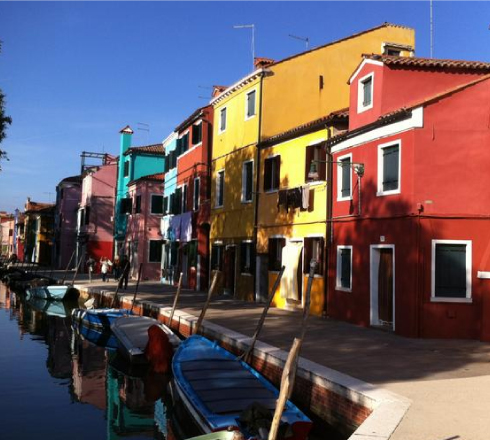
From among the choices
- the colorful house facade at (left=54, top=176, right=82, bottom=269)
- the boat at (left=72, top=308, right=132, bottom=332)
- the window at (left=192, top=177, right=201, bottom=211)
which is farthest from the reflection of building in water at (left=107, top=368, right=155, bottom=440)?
the colorful house facade at (left=54, top=176, right=82, bottom=269)

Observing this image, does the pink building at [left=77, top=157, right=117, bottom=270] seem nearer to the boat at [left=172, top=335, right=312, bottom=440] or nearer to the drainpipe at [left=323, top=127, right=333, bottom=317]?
the drainpipe at [left=323, top=127, right=333, bottom=317]

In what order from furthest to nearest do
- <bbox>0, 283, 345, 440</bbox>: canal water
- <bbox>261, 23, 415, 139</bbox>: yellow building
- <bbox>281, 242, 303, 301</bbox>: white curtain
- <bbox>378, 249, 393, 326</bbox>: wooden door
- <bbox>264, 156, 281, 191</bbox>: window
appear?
<bbox>261, 23, 415, 139</bbox>: yellow building → <bbox>264, 156, 281, 191</bbox>: window → <bbox>281, 242, 303, 301</bbox>: white curtain → <bbox>378, 249, 393, 326</bbox>: wooden door → <bbox>0, 283, 345, 440</bbox>: canal water

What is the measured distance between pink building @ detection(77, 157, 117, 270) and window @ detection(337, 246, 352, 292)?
32.9 m

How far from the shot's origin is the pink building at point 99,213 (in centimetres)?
4734

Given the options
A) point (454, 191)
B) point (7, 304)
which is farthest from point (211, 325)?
point (7, 304)

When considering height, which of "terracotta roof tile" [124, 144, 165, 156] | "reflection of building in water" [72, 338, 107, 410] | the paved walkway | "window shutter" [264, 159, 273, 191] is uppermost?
"terracotta roof tile" [124, 144, 165, 156]

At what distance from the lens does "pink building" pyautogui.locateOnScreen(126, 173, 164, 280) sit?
38.8 metres

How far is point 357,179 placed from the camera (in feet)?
54.2

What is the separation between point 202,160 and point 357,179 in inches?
542

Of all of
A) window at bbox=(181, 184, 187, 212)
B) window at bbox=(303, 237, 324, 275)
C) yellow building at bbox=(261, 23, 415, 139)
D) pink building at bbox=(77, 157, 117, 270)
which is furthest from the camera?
pink building at bbox=(77, 157, 117, 270)

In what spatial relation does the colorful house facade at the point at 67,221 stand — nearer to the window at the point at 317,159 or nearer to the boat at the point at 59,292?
the boat at the point at 59,292

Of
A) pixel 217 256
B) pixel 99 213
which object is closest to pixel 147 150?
pixel 99 213

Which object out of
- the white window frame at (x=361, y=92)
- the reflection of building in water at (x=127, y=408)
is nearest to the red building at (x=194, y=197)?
the white window frame at (x=361, y=92)

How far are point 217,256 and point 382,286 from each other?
493 inches
